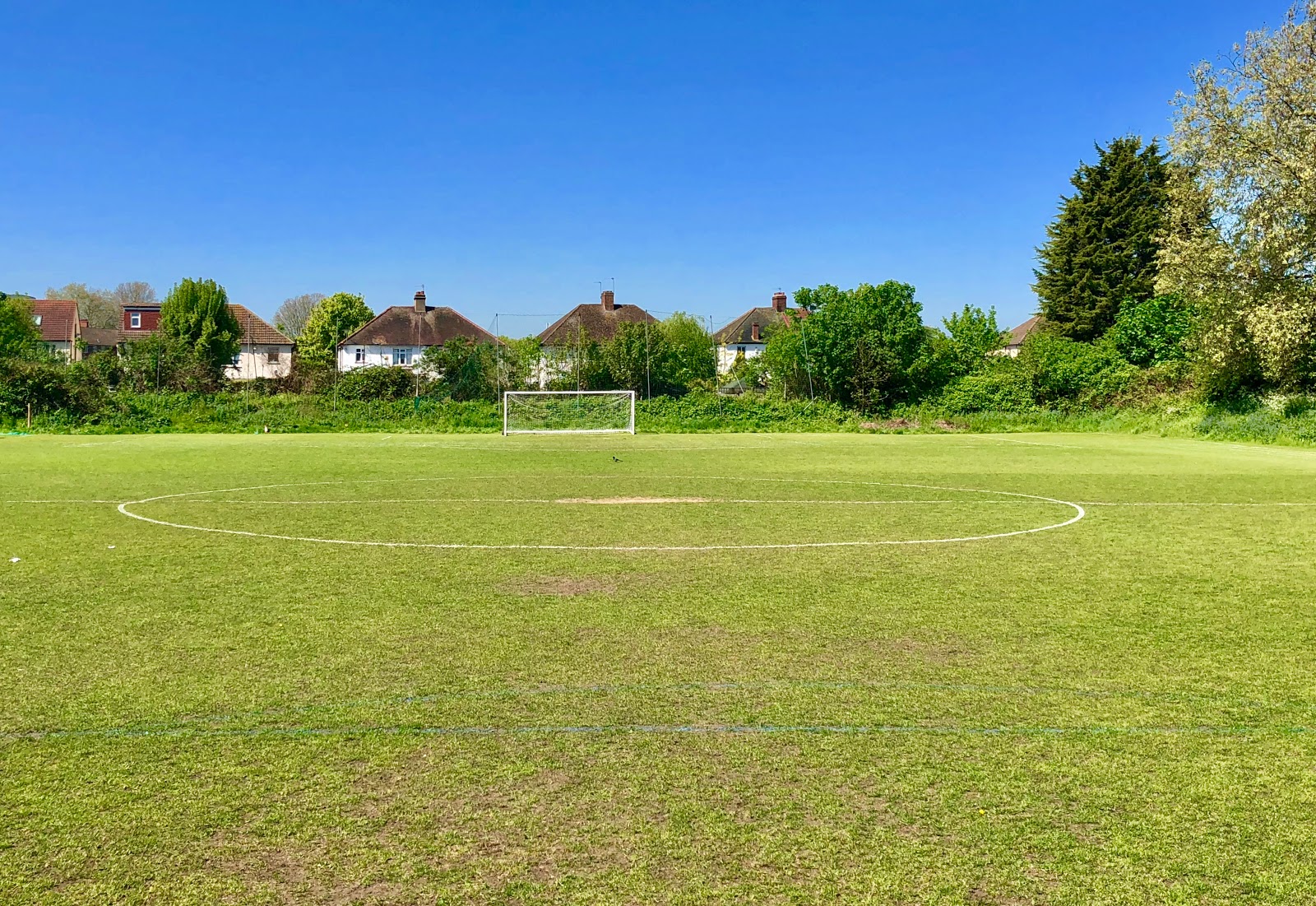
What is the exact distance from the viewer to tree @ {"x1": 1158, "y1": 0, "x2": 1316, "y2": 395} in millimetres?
37625

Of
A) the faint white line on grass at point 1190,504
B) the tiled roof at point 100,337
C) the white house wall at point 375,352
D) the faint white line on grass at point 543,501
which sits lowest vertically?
the faint white line on grass at point 543,501

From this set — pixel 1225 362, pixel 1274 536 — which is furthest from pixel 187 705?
pixel 1225 362

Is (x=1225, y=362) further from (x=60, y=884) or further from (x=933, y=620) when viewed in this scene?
(x=60, y=884)

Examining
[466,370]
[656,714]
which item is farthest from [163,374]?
[656,714]

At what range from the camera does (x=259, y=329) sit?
92.1 metres

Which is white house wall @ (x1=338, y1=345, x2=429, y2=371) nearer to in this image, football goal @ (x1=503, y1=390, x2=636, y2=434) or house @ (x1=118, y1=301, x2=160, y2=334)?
house @ (x1=118, y1=301, x2=160, y2=334)

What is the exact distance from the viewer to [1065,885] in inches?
156

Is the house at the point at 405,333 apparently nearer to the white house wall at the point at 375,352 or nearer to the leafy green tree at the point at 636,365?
the white house wall at the point at 375,352

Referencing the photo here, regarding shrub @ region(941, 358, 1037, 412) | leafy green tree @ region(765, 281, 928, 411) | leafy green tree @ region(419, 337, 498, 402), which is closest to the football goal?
leafy green tree @ region(419, 337, 498, 402)

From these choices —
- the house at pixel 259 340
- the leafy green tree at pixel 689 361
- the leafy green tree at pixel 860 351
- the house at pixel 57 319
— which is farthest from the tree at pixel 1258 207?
the house at pixel 57 319

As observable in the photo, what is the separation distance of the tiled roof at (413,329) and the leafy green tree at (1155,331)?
45926 mm

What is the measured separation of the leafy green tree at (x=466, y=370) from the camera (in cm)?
5109

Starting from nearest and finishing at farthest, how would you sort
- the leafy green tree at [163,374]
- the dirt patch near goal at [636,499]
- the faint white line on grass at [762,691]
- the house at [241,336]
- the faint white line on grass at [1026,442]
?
the faint white line on grass at [762,691] → the dirt patch near goal at [636,499] → the faint white line on grass at [1026,442] → the leafy green tree at [163,374] → the house at [241,336]

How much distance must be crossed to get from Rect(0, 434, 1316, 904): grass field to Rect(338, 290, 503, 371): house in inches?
2856
